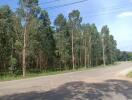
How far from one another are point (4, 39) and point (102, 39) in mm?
58533

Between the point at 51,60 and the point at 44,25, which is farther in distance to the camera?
the point at 51,60

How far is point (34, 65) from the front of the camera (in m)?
69.7

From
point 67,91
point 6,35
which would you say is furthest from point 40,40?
point 67,91

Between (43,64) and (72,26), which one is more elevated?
(72,26)

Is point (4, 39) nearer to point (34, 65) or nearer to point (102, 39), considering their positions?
point (34, 65)

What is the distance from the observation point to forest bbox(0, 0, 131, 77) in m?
42.8

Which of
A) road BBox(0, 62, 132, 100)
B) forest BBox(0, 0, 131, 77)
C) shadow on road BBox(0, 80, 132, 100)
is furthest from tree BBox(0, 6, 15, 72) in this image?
shadow on road BBox(0, 80, 132, 100)

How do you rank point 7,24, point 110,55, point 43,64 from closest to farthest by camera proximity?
1. point 7,24
2. point 43,64
3. point 110,55

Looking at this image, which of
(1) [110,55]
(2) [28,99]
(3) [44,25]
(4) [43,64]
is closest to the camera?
(2) [28,99]

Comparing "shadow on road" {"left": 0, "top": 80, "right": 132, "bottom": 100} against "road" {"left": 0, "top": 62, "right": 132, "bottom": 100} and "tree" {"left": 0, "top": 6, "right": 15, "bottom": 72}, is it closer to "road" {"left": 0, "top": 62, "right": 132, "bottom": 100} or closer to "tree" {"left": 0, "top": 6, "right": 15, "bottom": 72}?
"road" {"left": 0, "top": 62, "right": 132, "bottom": 100}

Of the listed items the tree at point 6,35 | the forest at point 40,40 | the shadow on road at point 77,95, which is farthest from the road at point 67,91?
the tree at point 6,35

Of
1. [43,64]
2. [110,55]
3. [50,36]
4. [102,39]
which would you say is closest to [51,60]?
[43,64]

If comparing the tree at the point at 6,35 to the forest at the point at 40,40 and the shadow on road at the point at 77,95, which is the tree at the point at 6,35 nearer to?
the forest at the point at 40,40

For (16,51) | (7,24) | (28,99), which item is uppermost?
(7,24)
